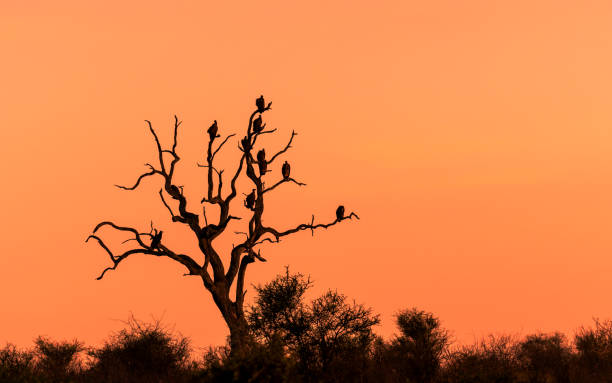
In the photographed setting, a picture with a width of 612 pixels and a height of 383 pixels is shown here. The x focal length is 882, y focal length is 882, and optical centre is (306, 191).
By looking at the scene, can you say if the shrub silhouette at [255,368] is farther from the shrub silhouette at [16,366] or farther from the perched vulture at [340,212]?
the perched vulture at [340,212]

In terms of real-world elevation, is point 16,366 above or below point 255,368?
above

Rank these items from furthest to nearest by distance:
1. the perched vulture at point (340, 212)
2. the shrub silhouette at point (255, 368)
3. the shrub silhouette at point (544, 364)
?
the perched vulture at point (340, 212) → the shrub silhouette at point (544, 364) → the shrub silhouette at point (255, 368)

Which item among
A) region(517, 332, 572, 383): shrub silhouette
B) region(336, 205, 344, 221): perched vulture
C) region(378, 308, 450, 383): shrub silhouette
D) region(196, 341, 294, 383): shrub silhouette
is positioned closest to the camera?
region(196, 341, 294, 383): shrub silhouette

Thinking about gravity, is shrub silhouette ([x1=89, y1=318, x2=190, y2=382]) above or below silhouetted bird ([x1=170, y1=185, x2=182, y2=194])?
below

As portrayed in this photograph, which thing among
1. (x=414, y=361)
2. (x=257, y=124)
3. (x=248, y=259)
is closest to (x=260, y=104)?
(x=257, y=124)

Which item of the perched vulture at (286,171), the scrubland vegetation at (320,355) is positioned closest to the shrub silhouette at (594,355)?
the scrubland vegetation at (320,355)

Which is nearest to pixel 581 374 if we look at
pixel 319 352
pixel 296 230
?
pixel 319 352

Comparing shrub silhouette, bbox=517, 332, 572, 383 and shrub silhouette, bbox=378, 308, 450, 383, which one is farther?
shrub silhouette, bbox=378, 308, 450, 383

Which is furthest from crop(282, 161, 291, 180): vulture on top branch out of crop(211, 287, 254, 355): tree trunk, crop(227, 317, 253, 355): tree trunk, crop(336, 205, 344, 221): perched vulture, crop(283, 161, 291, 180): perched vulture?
crop(227, 317, 253, 355): tree trunk

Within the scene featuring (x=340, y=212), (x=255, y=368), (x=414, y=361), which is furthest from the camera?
(x=340, y=212)

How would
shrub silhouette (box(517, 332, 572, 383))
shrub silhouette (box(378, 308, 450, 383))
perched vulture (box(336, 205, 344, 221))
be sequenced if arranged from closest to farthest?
shrub silhouette (box(517, 332, 572, 383)) → shrub silhouette (box(378, 308, 450, 383)) → perched vulture (box(336, 205, 344, 221))

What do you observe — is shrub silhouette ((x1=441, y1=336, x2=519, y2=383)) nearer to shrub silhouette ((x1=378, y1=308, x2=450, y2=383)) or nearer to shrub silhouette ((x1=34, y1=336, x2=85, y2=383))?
shrub silhouette ((x1=378, y1=308, x2=450, y2=383))

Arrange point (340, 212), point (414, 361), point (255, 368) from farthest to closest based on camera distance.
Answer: point (340, 212)
point (414, 361)
point (255, 368)

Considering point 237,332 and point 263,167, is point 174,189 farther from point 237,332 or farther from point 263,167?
point 237,332
